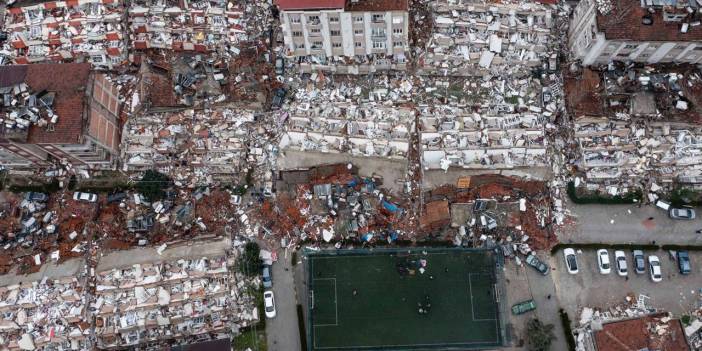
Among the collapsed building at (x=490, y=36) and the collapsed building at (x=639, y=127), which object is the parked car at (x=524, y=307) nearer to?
the collapsed building at (x=639, y=127)

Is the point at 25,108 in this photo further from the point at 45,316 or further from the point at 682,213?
the point at 682,213

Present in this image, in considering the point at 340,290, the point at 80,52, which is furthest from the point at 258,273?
the point at 80,52

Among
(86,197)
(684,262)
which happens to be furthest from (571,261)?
(86,197)

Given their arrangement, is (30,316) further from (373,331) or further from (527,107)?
(527,107)

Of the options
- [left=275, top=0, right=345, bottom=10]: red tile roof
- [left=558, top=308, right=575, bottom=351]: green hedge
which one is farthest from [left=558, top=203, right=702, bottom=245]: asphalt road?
[left=275, top=0, right=345, bottom=10]: red tile roof

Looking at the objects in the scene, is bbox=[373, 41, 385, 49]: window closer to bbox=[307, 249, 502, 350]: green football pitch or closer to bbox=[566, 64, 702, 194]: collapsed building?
bbox=[566, 64, 702, 194]: collapsed building

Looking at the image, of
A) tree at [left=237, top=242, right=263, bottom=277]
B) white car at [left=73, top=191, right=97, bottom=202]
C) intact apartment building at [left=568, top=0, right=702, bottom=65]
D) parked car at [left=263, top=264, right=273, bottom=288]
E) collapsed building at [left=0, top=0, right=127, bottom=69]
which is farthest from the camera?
collapsed building at [left=0, top=0, right=127, bottom=69]

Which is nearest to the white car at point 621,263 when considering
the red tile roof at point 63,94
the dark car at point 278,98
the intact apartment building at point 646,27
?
the intact apartment building at point 646,27
